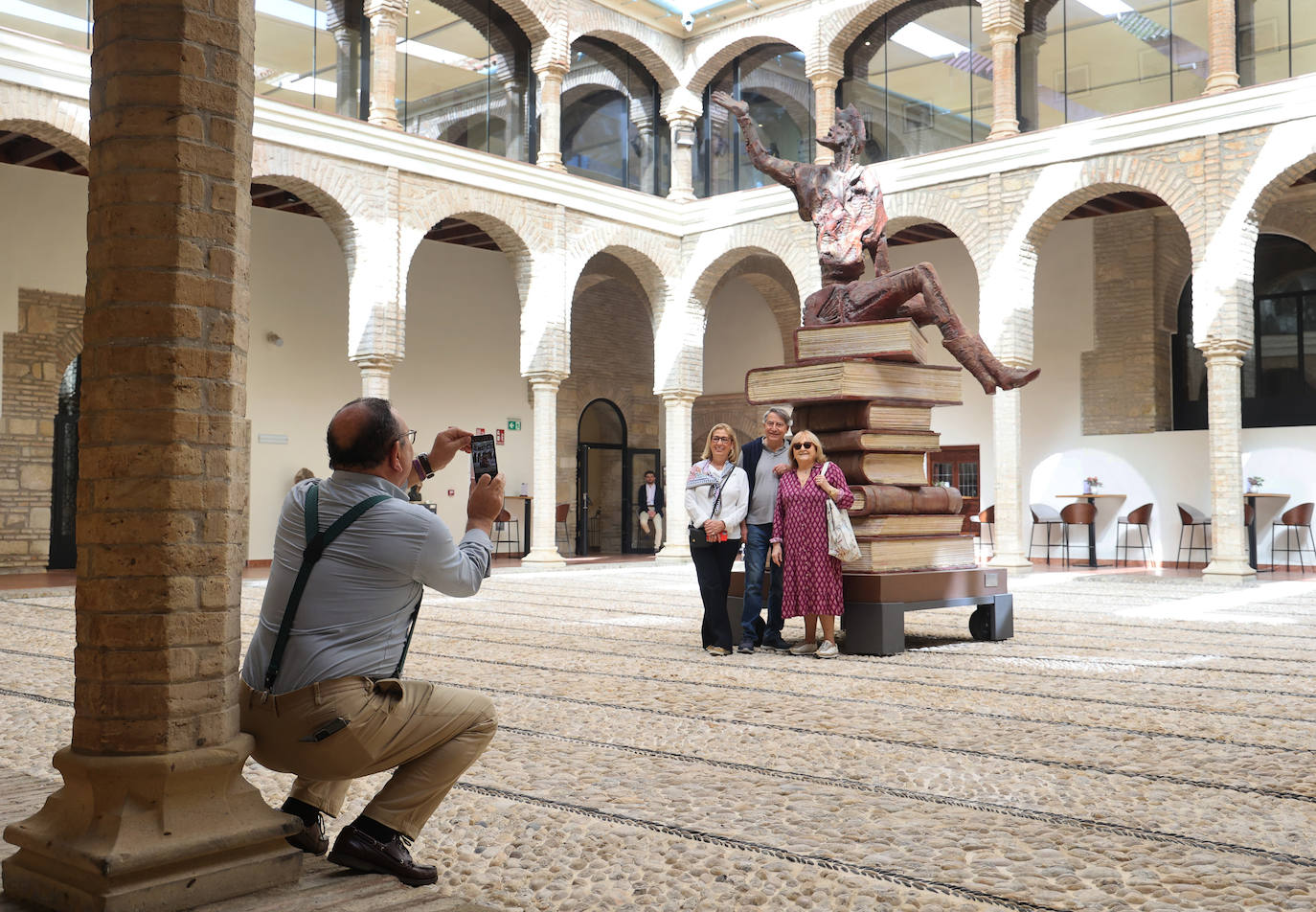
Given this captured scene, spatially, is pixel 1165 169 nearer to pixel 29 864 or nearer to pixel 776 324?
pixel 776 324

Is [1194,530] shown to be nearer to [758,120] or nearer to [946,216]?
[946,216]

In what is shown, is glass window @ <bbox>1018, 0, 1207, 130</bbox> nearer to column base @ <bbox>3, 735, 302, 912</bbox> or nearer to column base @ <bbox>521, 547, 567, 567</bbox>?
column base @ <bbox>521, 547, 567, 567</bbox>

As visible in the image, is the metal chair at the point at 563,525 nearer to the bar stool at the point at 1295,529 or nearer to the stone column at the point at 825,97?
the stone column at the point at 825,97

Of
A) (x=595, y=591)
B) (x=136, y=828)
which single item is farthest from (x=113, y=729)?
(x=595, y=591)

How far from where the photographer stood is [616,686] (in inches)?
228

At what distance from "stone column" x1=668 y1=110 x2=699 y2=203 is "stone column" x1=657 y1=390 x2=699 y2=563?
2958 millimetres

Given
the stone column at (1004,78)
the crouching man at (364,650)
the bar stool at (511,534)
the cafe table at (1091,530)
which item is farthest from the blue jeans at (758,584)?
the bar stool at (511,534)

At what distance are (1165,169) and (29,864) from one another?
1397cm

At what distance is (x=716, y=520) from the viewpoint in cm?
680

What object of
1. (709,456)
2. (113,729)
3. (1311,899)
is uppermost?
(709,456)

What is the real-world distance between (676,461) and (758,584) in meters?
10.7

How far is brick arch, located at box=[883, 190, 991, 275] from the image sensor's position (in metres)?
15.2

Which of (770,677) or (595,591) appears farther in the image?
A: (595,591)

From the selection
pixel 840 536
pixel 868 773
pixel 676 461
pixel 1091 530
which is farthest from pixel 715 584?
pixel 1091 530
